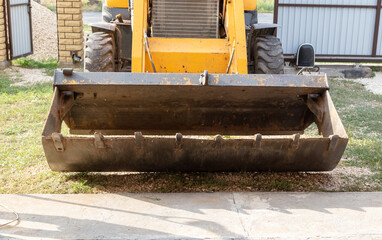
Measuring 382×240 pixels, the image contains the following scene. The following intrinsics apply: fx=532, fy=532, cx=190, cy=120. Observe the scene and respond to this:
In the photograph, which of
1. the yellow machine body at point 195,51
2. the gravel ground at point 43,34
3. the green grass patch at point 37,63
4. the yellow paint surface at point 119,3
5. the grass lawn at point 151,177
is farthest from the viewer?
the gravel ground at point 43,34

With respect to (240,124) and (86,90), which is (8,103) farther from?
(240,124)

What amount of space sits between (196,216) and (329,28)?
9318 millimetres

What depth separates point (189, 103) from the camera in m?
5.12

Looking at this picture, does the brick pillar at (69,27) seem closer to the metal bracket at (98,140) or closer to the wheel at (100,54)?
the wheel at (100,54)

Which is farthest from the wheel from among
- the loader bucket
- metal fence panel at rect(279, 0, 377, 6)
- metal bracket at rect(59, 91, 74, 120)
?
metal fence panel at rect(279, 0, 377, 6)

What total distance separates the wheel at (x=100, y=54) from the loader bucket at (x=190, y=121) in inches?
23.2

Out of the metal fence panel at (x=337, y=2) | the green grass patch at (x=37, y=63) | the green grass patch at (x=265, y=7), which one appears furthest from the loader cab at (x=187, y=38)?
the green grass patch at (x=265, y=7)

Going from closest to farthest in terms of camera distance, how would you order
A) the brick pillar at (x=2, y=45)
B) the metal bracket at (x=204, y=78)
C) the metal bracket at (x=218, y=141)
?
the metal bracket at (x=218, y=141) → the metal bracket at (x=204, y=78) → the brick pillar at (x=2, y=45)

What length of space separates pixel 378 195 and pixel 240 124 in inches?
59.4

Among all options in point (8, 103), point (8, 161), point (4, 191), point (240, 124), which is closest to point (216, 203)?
point (240, 124)

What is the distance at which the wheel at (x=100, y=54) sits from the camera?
5590mm

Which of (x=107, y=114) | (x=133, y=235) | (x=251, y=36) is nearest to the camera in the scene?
(x=133, y=235)

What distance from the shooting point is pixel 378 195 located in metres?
4.55

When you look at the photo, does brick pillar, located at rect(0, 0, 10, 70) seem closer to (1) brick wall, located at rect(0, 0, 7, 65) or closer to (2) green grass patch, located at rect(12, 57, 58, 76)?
(1) brick wall, located at rect(0, 0, 7, 65)
